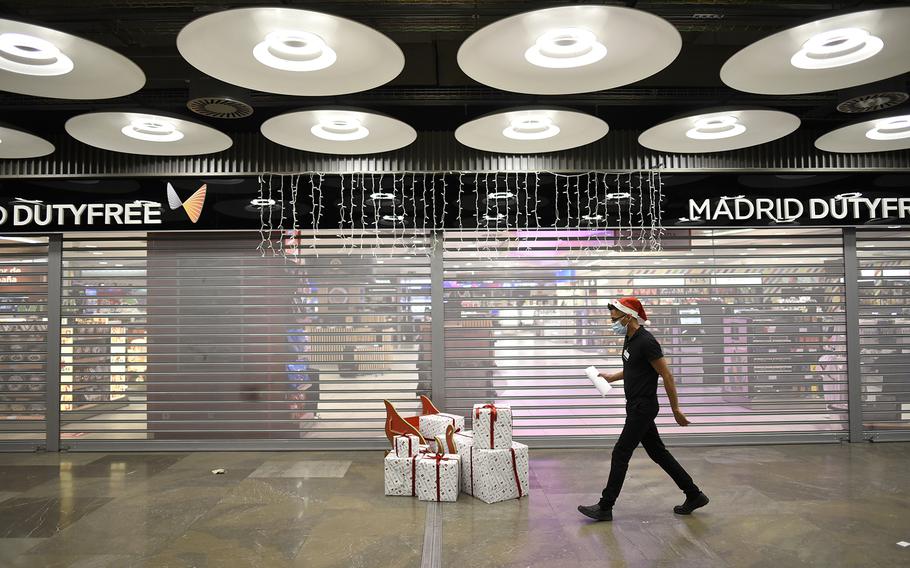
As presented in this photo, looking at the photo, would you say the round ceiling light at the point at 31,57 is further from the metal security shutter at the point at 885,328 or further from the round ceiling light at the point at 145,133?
the metal security shutter at the point at 885,328

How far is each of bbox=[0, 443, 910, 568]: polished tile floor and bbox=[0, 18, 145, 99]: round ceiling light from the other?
3.00m

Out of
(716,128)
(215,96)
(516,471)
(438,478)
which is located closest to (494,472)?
(516,471)

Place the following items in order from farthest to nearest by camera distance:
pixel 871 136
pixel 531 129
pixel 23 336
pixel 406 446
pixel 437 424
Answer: pixel 23 336 → pixel 437 424 → pixel 871 136 → pixel 406 446 → pixel 531 129

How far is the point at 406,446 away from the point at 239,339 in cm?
294

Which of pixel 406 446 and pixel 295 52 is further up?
pixel 295 52

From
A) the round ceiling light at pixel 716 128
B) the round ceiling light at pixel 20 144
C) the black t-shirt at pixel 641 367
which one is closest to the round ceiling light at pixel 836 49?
the round ceiling light at pixel 716 128

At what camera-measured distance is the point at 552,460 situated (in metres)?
6.37

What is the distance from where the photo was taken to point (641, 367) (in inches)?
177

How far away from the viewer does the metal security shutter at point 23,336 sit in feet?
23.2

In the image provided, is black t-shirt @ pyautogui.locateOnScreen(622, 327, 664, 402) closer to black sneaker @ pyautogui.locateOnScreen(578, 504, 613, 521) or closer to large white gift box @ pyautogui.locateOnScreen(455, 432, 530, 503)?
black sneaker @ pyautogui.locateOnScreen(578, 504, 613, 521)

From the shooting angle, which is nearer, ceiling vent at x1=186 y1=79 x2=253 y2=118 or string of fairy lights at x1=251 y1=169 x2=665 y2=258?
ceiling vent at x1=186 y1=79 x2=253 y2=118

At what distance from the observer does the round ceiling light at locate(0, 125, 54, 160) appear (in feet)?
16.3

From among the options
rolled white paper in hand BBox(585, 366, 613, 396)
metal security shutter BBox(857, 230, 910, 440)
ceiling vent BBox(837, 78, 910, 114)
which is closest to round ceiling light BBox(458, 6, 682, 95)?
ceiling vent BBox(837, 78, 910, 114)

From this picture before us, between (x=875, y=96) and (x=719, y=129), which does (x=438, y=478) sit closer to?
(x=719, y=129)
